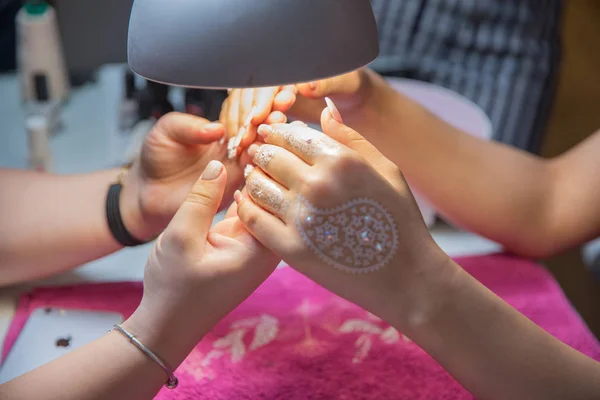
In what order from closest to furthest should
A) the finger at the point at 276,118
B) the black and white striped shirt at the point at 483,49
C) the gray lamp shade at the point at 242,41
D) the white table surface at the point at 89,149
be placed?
the gray lamp shade at the point at 242,41, the finger at the point at 276,118, the white table surface at the point at 89,149, the black and white striped shirt at the point at 483,49

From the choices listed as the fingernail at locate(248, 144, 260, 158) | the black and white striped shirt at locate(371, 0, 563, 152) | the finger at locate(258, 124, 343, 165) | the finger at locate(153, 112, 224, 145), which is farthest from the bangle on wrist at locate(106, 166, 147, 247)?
the black and white striped shirt at locate(371, 0, 563, 152)

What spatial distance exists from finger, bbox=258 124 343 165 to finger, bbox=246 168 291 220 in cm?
3

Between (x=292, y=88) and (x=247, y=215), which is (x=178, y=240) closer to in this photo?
(x=247, y=215)

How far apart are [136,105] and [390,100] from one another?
1.78 ft

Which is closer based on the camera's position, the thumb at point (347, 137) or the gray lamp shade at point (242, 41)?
the gray lamp shade at point (242, 41)

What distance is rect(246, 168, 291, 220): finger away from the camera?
58cm

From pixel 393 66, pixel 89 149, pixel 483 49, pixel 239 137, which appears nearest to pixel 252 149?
pixel 239 137

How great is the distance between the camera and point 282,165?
1.90 ft

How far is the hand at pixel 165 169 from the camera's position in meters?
0.81

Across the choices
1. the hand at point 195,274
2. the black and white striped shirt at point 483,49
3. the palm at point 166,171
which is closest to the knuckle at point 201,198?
the hand at point 195,274

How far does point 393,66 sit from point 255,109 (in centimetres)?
69

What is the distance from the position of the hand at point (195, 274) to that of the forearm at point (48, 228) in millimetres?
298

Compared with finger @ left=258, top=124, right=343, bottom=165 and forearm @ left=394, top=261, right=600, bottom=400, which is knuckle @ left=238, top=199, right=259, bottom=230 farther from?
forearm @ left=394, top=261, right=600, bottom=400

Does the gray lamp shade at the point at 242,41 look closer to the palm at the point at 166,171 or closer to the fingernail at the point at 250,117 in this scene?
the fingernail at the point at 250,117
